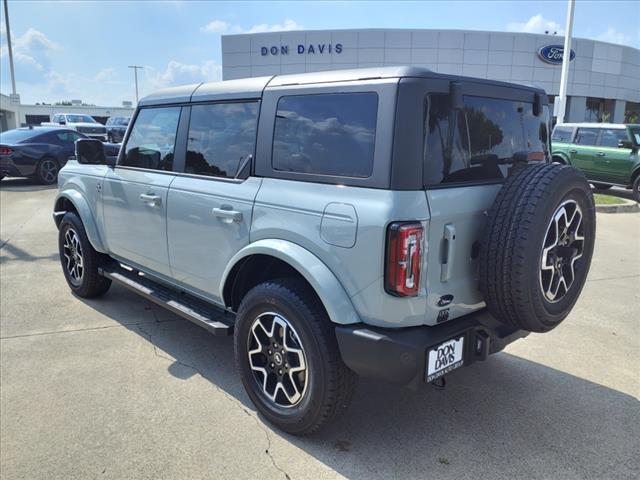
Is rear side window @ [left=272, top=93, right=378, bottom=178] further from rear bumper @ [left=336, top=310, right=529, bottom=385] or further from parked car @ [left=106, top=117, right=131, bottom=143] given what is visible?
parked car @ [left=106, top=117, right=131, bottom=143]

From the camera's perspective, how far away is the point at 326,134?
8.90 ft

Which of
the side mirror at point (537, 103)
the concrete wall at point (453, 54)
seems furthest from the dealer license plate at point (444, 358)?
the concrete wall at point (453, 54)

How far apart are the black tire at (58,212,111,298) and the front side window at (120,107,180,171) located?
39.8 inches

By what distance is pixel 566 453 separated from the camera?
9.01 ft

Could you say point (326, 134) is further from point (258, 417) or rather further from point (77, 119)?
point (77, 119)

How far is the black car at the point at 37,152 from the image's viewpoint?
42.9 feet

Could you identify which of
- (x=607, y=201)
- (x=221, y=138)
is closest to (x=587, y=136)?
(x=607, y=201)

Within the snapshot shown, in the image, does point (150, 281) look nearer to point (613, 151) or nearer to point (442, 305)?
point (442, 305)

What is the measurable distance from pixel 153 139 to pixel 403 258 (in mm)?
2611

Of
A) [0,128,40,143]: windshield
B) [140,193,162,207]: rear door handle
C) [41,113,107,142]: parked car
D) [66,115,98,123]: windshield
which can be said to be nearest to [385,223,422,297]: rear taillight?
[140,193,162,207]: rear door handle

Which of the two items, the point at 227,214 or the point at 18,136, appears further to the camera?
the point at 18,136

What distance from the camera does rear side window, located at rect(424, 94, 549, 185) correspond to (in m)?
2.50

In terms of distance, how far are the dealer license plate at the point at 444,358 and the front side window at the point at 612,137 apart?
40.3 ft

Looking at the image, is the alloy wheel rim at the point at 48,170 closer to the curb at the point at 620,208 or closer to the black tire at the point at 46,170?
the black tire at the point at 46,170
